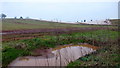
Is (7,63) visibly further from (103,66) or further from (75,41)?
(75,41)

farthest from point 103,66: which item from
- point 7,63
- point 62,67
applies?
point 7,63

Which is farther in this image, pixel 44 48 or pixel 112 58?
pixel 44 48

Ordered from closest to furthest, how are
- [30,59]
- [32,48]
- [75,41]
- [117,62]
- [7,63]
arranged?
[117,62]
[7,63]
[30,59]
[32,48]
[75,41]

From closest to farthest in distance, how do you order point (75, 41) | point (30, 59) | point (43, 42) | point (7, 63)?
point (7, 63) < point (30, 59) < point (43, 42) < point (75, 41)

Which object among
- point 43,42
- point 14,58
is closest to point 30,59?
point 14,58

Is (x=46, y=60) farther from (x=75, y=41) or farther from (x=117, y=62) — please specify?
(x=75, y=41)

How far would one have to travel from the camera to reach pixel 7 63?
6.82 m

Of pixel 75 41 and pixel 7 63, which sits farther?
pixel 75 41

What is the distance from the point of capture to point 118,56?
705 centimetres

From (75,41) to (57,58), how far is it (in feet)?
12.2

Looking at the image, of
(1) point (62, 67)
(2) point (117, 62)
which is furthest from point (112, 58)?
(1) point (62, 67)


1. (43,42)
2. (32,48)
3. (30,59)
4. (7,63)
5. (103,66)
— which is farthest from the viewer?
(43,42)

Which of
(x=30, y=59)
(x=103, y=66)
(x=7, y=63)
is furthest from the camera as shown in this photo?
(x=30, y=59)

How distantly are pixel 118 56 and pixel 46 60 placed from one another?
3003 mm
